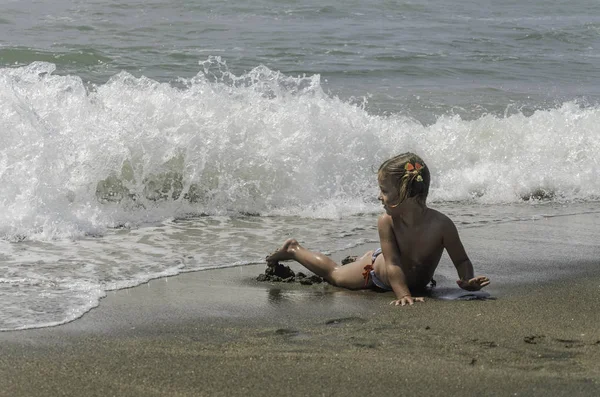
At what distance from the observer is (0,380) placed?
138 inches

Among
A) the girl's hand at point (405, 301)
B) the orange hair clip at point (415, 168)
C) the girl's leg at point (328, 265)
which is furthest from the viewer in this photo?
the girl's leg at point (328, 265)

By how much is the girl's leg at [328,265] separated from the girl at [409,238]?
0.04 m

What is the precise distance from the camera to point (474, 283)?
4.84 meters

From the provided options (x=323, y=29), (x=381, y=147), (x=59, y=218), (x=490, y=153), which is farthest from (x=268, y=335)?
(x=323, y=29)

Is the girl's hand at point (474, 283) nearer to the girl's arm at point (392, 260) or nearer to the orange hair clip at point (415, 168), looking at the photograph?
the girl's arm at point (392, 260)

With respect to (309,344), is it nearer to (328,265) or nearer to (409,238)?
(409,238)

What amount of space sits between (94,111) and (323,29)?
9.29m

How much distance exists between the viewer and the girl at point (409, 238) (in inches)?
193

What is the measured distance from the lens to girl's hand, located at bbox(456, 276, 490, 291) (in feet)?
15.7

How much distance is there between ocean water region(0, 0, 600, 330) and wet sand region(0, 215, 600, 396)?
438mm

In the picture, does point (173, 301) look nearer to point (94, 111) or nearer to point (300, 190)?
point (300, 190)

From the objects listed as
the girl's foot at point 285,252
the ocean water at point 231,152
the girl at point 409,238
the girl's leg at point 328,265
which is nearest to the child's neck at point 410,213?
the girl at point 409,238

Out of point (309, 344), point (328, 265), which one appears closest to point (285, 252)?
point (328, 265)

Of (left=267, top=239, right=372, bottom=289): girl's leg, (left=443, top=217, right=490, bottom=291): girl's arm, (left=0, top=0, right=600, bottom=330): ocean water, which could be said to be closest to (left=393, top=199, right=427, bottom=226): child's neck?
(left=443, top=217, right=490, bottom=291): girl's arm
